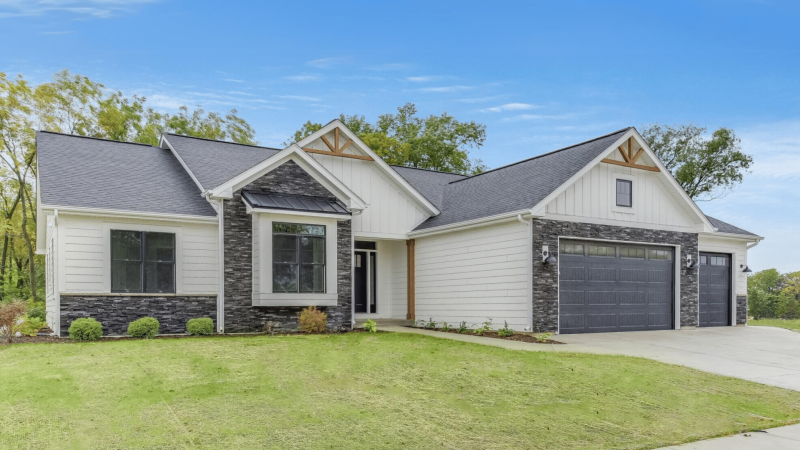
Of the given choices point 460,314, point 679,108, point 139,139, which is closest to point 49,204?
point 460,314

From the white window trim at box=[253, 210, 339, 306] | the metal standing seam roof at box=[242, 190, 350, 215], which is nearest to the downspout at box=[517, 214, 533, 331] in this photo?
the metal standing seam roof at box=[242, 190, 350, 215]

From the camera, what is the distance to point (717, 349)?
549 inches

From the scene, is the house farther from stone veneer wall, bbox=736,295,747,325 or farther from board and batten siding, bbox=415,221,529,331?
stone veneer wall, bbox=736,295,747,325

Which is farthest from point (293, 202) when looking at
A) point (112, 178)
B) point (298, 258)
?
point (112, 178)

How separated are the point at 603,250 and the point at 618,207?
1.32 meters

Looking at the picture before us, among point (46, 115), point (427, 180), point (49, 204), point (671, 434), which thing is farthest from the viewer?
point (46, 115)

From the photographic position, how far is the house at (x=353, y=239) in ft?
48.2

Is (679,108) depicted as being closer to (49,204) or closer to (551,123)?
(551,123)

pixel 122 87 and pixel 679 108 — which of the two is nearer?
pixel 679 108

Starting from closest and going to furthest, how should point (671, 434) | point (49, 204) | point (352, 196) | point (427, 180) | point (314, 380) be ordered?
1. point (671, 434)
2. point (314, 380)
3. point (49, 204)
4. point (352, 196)
5. point (427, 180)

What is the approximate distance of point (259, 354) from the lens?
10.6 m

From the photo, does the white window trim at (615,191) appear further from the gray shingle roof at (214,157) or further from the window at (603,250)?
the gray shingle roof at (214,157)

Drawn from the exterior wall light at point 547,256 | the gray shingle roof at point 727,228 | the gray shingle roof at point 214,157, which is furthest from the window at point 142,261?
the gray shingle roof at point 727,228

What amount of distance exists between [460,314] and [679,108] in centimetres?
1369
